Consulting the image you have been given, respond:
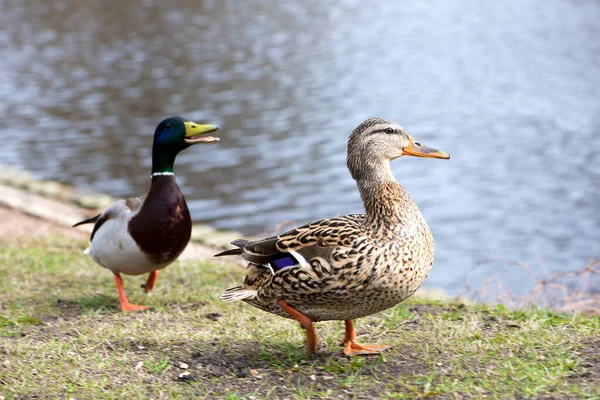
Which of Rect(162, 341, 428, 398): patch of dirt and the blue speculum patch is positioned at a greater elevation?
the blue speculum patch

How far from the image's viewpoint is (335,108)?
12961 millimetres

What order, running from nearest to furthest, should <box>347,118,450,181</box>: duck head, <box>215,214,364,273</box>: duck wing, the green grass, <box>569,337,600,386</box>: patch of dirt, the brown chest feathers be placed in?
<box>569,337,600,386</box>: patch of dirt → the green grass → <box>215,214,364,273</box>: duck wing → <box>347,118,450,181</box>: duck head → the brown chest feathers

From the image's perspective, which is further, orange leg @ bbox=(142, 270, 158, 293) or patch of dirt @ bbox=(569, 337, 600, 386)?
orange leg @ bbox=(142, 270, 158, 293)

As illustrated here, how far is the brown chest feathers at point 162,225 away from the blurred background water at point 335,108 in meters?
2.97

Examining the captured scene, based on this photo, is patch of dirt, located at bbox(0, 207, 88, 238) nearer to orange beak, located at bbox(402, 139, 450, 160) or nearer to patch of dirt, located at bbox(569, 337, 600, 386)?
orange beak, located at bbox(402, 139, 450, 160)

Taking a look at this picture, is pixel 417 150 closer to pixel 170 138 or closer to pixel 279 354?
pixel 279 354

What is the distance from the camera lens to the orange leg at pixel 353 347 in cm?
366

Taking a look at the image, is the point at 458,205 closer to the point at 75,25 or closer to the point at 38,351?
the point at 38,351

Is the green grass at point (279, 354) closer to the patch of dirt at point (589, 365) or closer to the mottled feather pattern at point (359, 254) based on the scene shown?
the patch of dirt at point (589, 365)

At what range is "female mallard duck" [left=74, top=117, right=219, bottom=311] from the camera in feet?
16.2

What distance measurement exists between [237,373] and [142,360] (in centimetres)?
51

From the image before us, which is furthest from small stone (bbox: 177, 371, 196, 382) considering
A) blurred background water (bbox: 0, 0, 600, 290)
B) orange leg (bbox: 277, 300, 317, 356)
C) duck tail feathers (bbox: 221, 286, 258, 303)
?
blurred background water (bbox: 0, 0, 600, 290)

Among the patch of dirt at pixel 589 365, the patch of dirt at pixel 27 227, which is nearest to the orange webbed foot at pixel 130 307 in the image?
the patch of dirt at pixel 589 365

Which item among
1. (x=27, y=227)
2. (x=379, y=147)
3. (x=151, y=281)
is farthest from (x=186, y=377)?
(x=27, y=227)
